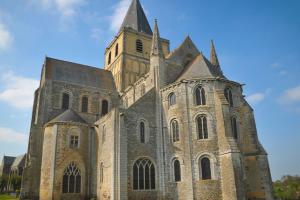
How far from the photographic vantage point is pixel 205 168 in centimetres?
2230

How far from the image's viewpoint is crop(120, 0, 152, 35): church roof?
4388cm

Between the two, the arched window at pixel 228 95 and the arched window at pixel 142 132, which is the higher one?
the arched window at pixel 228 95

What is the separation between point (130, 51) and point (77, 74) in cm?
→ 873

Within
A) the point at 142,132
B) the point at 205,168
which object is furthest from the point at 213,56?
the point at 205,168

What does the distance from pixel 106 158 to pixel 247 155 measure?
488 inches

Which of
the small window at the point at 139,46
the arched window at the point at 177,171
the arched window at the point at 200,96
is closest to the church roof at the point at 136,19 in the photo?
the small window at the point at 139,46

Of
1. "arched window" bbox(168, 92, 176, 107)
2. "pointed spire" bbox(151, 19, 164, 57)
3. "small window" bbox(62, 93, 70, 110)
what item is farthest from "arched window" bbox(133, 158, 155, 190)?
"small window" bbox(62, 93, 70, 110)

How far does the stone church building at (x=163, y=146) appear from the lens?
2211 cm

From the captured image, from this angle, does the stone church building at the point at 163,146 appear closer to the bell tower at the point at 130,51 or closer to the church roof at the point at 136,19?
the bell tower at the point at 130,51

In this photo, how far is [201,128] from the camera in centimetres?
2341

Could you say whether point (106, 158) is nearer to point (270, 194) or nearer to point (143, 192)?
point (143, 192)

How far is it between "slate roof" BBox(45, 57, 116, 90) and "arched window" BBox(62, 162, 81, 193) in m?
12.1

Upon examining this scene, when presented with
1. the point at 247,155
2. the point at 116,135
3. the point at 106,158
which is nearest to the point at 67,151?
the point at 106,158

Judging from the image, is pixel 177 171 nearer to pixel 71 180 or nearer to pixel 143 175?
pixel 143 175
